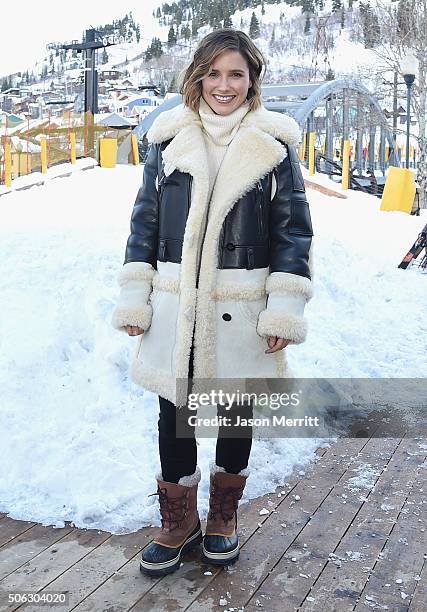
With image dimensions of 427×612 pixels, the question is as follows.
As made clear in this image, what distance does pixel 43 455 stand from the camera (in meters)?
3.53

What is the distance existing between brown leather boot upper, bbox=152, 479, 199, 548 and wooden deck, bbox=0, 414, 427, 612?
12 cm

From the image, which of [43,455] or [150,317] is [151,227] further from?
[43,455]

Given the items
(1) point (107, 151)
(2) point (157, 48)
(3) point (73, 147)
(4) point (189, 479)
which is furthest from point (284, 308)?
(2) point (157, 48)

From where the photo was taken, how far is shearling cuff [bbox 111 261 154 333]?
8.79ft

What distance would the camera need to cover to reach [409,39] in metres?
22.9

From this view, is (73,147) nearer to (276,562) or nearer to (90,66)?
(90,66)

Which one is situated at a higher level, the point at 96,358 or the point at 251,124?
the point at 251,124

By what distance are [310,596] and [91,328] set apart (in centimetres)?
251

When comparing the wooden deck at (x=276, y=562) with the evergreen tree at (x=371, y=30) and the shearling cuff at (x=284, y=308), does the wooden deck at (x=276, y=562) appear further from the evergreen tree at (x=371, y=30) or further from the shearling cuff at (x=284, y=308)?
the evergreen tree at (x=371, y=30)

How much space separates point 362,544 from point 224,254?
1329 mm

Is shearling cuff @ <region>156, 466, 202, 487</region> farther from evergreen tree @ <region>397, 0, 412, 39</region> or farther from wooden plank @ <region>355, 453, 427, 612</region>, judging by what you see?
evergreen tree @ <region>397, 0, 412, 39</region>

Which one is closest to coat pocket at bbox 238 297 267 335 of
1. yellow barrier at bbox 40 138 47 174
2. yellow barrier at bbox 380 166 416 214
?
yellow barrier at bbox 380 166 416 214

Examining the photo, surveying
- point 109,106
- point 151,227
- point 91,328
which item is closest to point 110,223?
point 91,328

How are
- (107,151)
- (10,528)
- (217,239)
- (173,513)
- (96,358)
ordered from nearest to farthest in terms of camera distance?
(217,239) → (173,513) → (10,528) → (96,358) → (107,151)
